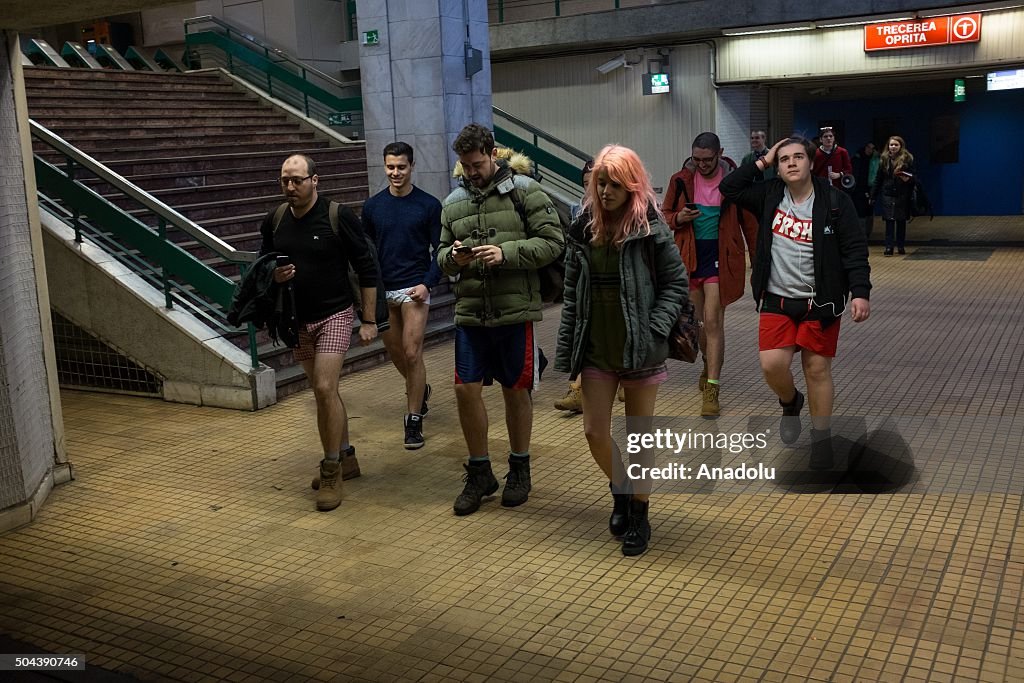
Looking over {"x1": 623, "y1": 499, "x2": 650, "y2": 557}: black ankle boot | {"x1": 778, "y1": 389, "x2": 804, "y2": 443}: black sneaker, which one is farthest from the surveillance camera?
{"x1": 623, "y1": 499, "x2": 650, "y2": 557}: black ankle boot

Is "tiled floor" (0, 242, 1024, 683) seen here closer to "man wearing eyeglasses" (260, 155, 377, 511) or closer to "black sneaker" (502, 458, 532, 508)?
"black sneaker" (502, 458, 532, 508)

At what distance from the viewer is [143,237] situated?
8.38 metres

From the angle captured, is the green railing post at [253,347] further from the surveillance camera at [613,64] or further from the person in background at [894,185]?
the surveillance camera at [613,64]

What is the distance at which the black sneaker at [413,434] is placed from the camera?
677 cm

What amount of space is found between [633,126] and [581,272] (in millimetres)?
14060

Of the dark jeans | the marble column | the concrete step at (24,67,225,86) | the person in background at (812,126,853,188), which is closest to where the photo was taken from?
the marble column

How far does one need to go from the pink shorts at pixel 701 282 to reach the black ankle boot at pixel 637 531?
262 centimetres

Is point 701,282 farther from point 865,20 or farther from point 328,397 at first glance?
point 865,20

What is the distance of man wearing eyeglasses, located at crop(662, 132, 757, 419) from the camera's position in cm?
Result: 691

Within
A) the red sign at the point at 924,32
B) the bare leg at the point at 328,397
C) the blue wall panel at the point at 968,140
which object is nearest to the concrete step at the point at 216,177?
the bare leg at the point at 328,397

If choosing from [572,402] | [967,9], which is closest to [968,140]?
[967,9]

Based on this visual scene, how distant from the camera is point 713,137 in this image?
6977 millimetres

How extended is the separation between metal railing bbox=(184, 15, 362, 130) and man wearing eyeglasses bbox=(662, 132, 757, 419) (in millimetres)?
10098

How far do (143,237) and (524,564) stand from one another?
200 inches
